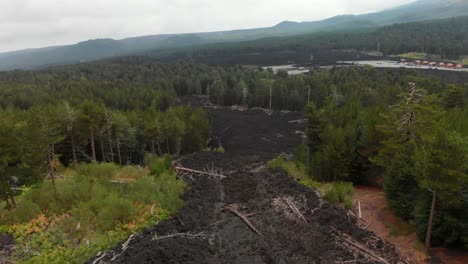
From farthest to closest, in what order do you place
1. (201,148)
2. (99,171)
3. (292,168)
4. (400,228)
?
1. (201,148)
2. (292,168)
3. (99,171)
4. (400,228)

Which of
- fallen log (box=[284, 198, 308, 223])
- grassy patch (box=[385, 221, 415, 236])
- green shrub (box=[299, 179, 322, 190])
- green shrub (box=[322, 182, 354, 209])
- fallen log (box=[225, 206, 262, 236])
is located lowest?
green shrub (box=[299, 179, 322, 190])

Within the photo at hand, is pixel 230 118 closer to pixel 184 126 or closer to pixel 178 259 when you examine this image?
pixel 184 126

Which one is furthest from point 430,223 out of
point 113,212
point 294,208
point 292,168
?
point 292,168

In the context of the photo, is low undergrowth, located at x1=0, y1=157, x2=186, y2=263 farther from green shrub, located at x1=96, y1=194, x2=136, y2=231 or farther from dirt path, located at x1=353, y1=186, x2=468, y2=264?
dirt path, located at x1=353, y1=186, x2=468, y2=264

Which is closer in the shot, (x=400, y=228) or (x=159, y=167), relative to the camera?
(x=400, y=228)

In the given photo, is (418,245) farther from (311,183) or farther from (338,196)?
(311,183)

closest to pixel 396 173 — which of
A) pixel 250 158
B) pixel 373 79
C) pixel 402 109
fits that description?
pixel 402 109

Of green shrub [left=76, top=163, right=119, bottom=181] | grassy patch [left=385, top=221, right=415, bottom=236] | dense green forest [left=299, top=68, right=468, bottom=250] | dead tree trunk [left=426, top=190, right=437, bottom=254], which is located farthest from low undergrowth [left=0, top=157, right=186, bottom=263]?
dead tree trunk [left=426, top=190, right=437, bottom=254]
